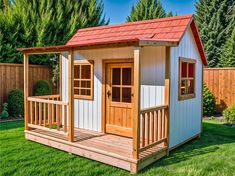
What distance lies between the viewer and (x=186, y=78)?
5.90 meters

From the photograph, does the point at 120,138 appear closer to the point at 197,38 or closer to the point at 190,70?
the point at 190,70

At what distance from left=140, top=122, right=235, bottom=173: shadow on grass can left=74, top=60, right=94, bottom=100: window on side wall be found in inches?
103

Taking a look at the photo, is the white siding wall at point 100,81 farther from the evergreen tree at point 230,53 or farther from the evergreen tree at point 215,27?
the evergreen tree at point 215,27

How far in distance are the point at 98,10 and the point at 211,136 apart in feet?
33.8

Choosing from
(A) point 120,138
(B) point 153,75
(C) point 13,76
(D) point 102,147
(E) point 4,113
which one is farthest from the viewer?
(C) point 13,76

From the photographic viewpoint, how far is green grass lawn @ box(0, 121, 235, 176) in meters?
4.14

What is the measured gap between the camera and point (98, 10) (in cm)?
1426

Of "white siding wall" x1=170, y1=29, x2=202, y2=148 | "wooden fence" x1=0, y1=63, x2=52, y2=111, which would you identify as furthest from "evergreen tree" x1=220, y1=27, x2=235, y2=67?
"wooden fence" x1=0, y1=63, x2=52, y2=111

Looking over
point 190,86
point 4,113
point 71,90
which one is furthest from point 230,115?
point 4,113

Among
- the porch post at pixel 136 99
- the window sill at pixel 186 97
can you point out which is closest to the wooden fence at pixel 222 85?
the window sill at pixel 186 97

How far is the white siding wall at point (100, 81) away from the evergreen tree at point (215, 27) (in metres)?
15.4

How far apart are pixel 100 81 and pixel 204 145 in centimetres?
300

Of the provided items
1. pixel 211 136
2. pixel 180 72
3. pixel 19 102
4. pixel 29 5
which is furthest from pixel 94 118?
pixel 29 5

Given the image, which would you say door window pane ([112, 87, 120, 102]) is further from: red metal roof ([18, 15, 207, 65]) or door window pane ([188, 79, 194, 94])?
door window pane ([188, 79, 194, 94])
